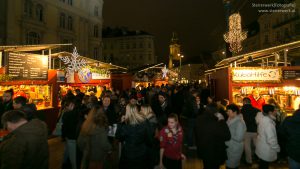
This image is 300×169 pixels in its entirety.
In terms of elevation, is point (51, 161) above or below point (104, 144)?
below

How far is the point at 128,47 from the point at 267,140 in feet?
213

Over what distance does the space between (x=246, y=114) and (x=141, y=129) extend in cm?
394

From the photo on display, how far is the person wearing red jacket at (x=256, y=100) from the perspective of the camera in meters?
9.96

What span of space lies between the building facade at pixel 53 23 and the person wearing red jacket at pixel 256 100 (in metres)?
23.7

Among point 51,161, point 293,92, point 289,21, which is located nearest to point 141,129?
point 51,161

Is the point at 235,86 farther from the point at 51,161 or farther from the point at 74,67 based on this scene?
the point at 74,67

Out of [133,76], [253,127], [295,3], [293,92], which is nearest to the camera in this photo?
[253,127]

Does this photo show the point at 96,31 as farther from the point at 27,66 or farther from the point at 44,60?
the point at 27,66

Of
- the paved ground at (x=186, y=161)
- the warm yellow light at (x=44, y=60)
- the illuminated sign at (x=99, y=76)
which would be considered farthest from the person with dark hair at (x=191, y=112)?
the illuminated sign at (x=99, y=76)

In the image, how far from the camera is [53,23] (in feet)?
100.0

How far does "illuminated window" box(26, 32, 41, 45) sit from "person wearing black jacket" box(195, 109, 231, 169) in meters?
26.4

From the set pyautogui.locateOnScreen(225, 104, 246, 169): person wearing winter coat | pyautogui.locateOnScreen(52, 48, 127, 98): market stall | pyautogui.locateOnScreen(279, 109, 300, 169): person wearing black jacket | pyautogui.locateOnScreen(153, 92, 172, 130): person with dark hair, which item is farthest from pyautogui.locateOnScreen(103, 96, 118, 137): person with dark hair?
pyautogui.locateOnScreen(52, 48, 127, 98): market stall

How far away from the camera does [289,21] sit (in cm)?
3512

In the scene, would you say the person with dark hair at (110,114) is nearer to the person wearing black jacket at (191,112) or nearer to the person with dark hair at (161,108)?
the person with dark hair at (161,108)
